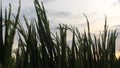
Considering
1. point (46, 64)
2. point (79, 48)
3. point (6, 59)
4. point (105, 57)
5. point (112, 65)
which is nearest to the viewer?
point (6, 59)

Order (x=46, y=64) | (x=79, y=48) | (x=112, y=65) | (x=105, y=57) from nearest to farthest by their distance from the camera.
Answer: (x=46, y=64), (x=79, y=48), (x=105, y=57), (x=112, y=65)

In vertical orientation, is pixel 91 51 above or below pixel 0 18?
below

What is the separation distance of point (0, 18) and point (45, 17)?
44 cm

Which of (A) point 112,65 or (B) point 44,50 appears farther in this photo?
(A) point 112,65

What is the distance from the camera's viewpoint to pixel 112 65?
3.17 metres

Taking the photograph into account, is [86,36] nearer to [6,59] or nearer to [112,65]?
[112,65]

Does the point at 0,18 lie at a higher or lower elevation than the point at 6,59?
higher

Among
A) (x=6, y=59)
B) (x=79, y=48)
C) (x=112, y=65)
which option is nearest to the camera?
(x=6, y=59)

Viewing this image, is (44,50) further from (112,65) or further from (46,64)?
(112,65)

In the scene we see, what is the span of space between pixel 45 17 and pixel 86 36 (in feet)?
2.35

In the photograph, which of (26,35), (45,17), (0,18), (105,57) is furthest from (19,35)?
(105,57)

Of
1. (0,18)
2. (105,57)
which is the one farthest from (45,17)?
(105,57)

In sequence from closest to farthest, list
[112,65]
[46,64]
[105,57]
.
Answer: [46,64]
[105,57]
[112,65]

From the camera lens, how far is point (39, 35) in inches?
87.3
